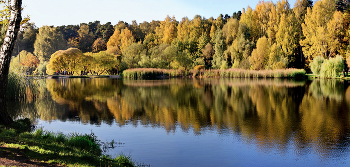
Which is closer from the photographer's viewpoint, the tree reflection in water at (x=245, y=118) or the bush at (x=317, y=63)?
the tree reflection in water at (x=245, y=118)

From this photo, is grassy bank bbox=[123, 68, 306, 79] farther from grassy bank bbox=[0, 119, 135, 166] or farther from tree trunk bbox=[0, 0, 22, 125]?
grassy bank bbox=[0, 119, 135, 166]

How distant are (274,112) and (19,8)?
10.4m

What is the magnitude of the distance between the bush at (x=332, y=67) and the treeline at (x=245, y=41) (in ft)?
22.9

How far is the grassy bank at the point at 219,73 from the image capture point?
42.5 meters

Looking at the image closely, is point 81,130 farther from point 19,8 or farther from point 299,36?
point 299,36

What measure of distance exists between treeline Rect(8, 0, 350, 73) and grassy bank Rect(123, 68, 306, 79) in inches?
91.0

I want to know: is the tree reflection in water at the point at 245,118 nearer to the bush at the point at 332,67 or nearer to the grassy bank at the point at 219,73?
the bush at the point at 332,67

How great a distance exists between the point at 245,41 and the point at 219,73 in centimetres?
1000

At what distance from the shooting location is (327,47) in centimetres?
4569

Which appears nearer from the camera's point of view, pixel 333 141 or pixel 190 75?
pixel 333 141

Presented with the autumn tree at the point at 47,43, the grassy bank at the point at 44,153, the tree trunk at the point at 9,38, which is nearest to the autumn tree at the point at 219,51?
the autumn tree at the point at 47,43

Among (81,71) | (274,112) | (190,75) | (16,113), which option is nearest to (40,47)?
(81,71)

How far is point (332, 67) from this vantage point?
3725 centimetres

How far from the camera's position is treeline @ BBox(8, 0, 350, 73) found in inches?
1802
